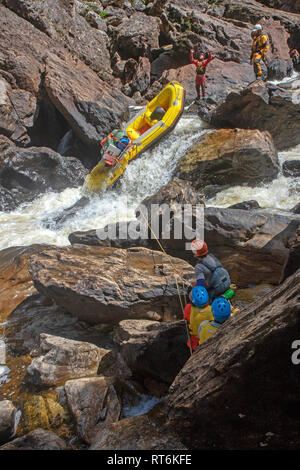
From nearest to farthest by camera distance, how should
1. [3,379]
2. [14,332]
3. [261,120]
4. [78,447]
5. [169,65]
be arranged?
[78,447] < [3,379] < [14,332] < [261,120] < [169,65]

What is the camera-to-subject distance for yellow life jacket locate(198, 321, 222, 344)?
11.5ft

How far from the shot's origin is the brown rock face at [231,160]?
8.88 meters

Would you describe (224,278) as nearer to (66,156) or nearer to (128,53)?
(66,156)

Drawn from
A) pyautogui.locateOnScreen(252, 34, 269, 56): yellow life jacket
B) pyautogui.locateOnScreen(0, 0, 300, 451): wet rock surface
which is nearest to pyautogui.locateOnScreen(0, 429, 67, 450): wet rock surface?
pyautogui.locateOnScreen(0, 0, 300, 451): wet rock surface

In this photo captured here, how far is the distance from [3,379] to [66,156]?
9728mm

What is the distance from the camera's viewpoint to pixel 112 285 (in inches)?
197

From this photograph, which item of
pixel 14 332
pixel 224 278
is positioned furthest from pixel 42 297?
pixel 224 278

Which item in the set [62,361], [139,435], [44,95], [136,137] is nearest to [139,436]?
[139,435]

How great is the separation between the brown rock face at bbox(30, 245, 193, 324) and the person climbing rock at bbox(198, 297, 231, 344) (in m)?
1.43

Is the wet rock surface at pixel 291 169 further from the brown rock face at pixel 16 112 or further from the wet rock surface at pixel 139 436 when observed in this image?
the brown rock face at pixel 16 112

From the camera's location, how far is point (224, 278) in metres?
4.04

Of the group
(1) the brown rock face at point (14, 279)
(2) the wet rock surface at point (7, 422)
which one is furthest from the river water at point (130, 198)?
(2) the wet rock surface at point (7, 422)

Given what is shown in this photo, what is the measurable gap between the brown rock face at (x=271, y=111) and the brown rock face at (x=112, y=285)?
21.7 ft

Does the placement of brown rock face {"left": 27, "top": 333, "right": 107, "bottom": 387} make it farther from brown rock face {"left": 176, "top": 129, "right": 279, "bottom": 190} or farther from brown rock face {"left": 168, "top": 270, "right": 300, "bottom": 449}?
brown rock face {"left": 176, "top": 129, "right": 279, "bottom": 190}
